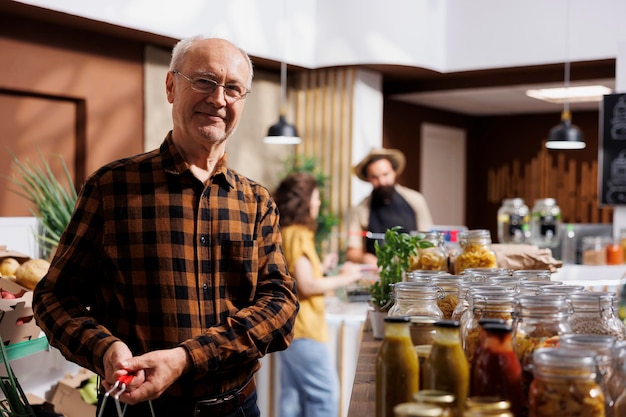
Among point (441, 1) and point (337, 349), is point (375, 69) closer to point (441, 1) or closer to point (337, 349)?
point (441, 1)

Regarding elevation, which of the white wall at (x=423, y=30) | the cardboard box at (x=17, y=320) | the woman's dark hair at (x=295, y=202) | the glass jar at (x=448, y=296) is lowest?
the cardboard box at (x=17, y=320)

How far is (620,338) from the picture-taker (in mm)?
1371

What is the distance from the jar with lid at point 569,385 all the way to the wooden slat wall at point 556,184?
934cm

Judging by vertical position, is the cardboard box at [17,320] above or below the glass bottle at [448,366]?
below

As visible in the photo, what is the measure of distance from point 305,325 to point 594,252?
327 centimetres

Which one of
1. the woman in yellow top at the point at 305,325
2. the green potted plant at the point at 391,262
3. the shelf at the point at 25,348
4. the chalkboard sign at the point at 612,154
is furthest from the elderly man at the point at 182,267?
the chalkboard sign at the point at 612,154

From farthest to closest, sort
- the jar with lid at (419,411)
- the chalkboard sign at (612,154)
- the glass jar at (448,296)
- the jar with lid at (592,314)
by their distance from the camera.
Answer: the chalkboard sign at (612,154), the glass jar at (448,296), the jar with lid at (592,314), the jar with lid at (419,411)

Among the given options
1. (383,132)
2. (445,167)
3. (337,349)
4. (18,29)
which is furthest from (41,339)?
(445,167)

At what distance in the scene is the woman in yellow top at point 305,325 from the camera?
3.92 metres

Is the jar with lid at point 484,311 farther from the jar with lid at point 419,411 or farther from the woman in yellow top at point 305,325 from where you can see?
the woman in yellow top at point 305,325

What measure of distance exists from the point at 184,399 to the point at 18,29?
4.20m

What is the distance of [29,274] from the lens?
2.53 m

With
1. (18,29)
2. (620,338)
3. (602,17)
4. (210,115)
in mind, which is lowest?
(620,338)

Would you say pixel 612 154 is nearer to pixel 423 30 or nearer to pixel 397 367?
pixel 423 30
